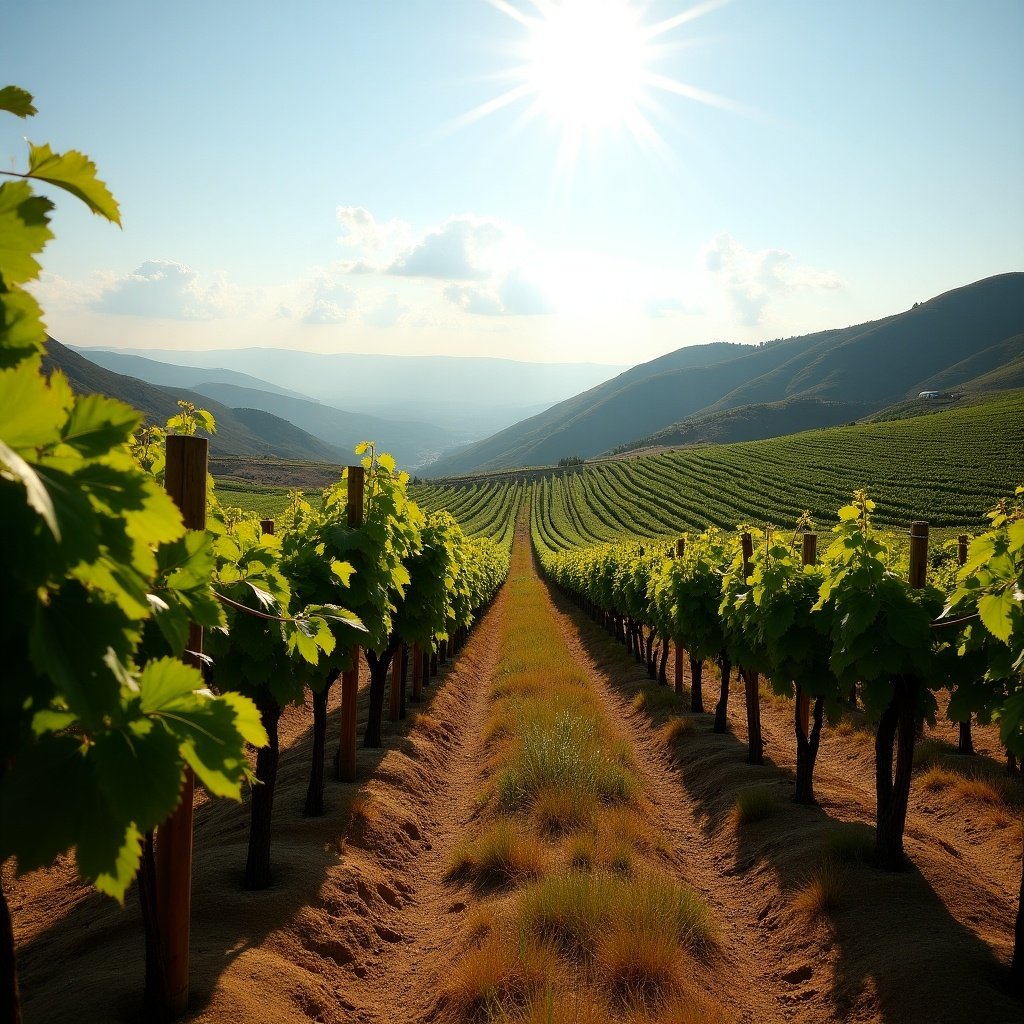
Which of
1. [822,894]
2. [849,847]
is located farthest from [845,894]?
[849,847]

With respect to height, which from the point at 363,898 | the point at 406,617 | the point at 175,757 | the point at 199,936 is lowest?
the point at 363,898

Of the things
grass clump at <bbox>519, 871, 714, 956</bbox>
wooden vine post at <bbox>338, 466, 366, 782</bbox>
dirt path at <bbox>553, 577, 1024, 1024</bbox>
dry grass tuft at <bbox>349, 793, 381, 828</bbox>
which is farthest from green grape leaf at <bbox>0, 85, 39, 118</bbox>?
dry grass tuft at <bbox>349, 793, 381, 828</bbox>

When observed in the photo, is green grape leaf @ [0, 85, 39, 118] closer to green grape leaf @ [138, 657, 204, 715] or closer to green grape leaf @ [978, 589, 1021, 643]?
green grape leaf @ [138, 657, 204, 715]

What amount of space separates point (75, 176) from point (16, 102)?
0.28 m

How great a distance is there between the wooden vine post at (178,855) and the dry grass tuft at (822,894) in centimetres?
502

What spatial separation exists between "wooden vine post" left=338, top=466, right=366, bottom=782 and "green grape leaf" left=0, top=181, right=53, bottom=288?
604cm

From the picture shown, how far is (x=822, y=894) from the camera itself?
5.99 meters

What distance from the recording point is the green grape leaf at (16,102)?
1.66 m

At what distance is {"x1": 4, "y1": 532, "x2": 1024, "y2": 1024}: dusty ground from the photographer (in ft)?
14.7

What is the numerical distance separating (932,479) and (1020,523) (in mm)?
61660

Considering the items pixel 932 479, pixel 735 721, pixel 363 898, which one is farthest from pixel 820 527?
pixel 363 898

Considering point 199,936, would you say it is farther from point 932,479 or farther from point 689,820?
point 932,479

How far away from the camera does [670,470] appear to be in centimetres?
9369

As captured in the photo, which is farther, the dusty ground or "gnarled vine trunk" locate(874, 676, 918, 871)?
"gnarled vine trunk" locate(874, 676, 918, 871)
